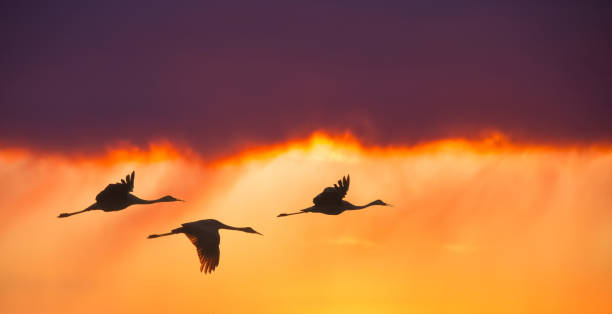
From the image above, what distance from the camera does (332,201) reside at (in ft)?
212

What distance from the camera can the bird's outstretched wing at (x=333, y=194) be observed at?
207ft

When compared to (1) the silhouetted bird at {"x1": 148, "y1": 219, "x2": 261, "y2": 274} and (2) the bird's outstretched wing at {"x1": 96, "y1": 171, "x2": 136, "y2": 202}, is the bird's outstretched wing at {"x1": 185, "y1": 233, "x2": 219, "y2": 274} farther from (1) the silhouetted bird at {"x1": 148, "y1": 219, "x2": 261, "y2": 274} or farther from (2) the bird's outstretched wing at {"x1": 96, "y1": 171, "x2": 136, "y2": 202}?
(2) the bird's outstretched wing at {"x1": 96, "y1": 171, "x2": 136, "y2": 202}

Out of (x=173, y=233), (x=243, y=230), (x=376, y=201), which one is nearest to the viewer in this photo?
(x=173, y=233)

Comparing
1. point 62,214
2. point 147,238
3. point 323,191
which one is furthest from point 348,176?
point 62,214

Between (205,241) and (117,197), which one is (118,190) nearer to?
(117,197)

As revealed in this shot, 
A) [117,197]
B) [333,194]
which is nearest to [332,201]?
[333,194]

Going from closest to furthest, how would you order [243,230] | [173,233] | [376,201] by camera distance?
[173,233] → [243,230] → [376,201]

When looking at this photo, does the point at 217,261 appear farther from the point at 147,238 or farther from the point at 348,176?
the point at 348,176

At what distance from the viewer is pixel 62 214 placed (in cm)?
6800

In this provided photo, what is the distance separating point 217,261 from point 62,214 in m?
11.4

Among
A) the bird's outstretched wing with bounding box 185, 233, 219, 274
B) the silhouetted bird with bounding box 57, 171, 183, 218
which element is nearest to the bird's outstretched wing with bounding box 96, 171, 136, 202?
the silhouetted bird with bounding box 57, 171, 183, 218

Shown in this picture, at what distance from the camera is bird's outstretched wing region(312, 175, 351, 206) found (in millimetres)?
62969

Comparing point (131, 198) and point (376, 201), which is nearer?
point (131, 198)

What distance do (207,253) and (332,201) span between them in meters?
7.53
